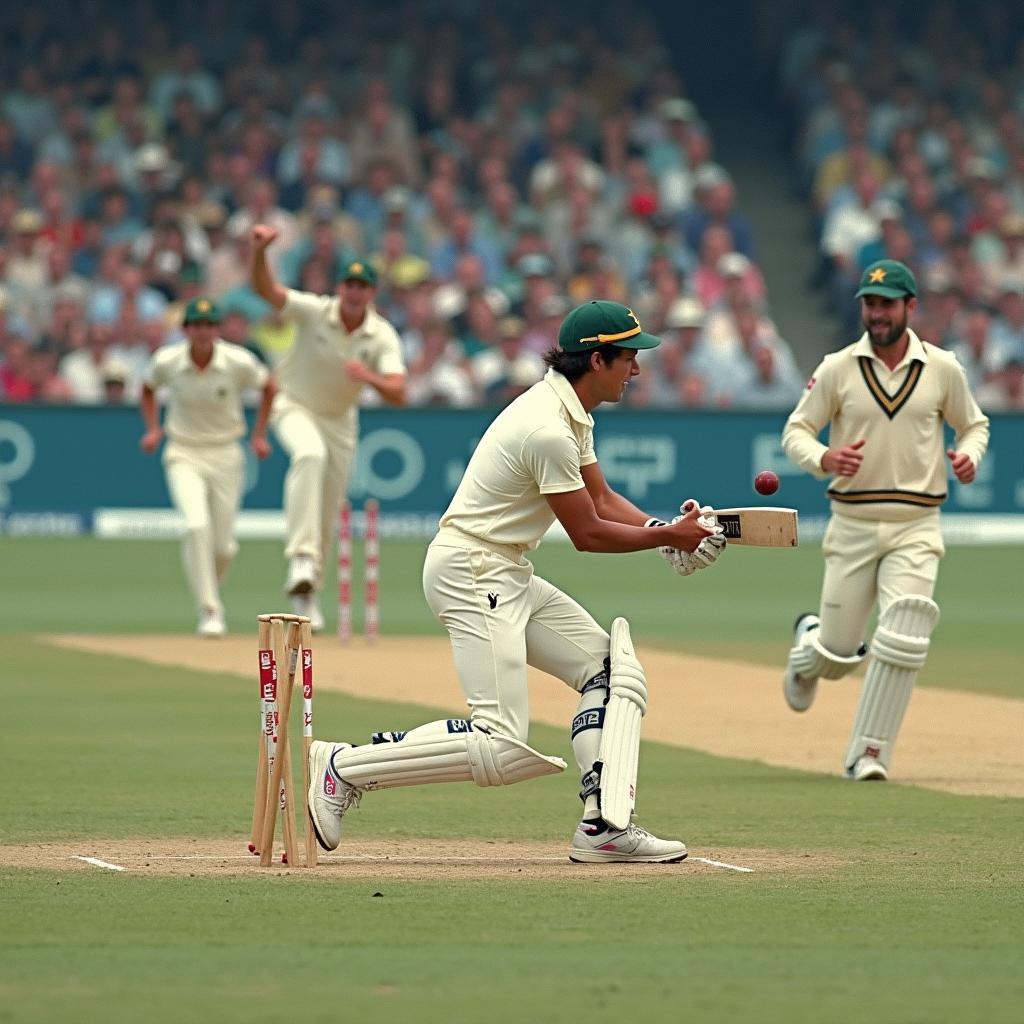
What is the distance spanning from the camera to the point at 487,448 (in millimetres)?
8062

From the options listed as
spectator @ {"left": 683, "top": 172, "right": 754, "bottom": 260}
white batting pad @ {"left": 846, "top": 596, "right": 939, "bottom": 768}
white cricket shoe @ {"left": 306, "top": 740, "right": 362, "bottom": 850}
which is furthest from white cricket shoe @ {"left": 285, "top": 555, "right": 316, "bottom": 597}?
spectator @ {"left": 683, "top": 172, "right": 754, "bottom": 260}

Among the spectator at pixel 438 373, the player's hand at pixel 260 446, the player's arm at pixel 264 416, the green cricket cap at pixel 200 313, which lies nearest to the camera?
the green cricket cap at pixel 200 313

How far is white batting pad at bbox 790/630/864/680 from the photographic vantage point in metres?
10.9

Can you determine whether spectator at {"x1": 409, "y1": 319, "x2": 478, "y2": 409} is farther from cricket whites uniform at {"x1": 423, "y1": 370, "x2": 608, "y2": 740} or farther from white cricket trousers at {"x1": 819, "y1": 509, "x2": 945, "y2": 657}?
cricket whites uniform at {"x1": 423, "y1": 370, "x2": 608, "y2": 740}

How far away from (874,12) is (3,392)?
13.6 metres

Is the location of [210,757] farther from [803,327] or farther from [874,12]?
[874,12]

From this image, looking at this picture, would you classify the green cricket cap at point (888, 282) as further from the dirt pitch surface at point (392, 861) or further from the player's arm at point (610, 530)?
the dirt pitch surface at point (392, 861)

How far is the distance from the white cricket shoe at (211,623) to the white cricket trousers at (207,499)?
0.17 m

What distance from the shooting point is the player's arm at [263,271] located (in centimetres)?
1484

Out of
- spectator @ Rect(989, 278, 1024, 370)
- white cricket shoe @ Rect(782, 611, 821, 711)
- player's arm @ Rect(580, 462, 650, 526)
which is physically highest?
spectator @ Rect(989, 278, 1024, 370)

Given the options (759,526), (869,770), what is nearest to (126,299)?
(869,770)

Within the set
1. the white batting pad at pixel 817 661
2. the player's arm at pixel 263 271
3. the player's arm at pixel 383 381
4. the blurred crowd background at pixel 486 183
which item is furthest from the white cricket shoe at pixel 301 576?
the blurred crowd background at pixel 486 183

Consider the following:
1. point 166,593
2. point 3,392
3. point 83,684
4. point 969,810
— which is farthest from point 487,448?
point 3,392

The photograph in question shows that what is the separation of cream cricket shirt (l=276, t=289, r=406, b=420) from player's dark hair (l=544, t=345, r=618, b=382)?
829 centimetres
